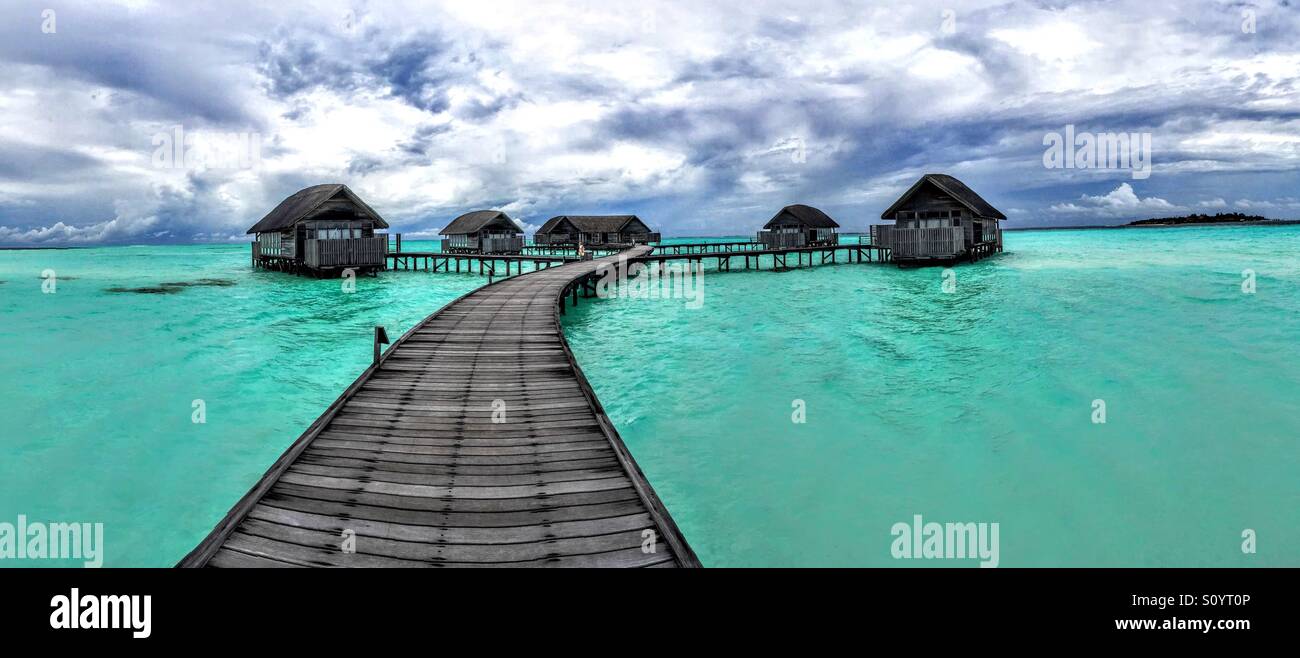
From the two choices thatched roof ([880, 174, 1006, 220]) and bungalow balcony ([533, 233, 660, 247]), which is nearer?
thatched roof ([880, 174, 1006, 220])

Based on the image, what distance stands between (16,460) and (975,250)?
47.9 metres

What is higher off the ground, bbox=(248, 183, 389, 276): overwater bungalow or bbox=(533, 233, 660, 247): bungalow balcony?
bbox=(533, 233, 660, 247): bungalow balcony

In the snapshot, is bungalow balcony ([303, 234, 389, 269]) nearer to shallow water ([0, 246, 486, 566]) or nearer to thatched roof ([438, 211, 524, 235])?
shallow water ([0, 246, 486, 566])

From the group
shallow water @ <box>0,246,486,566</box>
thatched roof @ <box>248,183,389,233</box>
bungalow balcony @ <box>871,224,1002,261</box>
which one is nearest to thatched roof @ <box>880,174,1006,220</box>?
bungalow balcony @ <box>871,224,1002,261</box>

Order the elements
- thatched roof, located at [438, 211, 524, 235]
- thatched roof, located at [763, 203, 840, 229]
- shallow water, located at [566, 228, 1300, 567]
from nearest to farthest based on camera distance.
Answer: shallow water, located at [566, 228, 1300, 567]
thatched roof, located at [438, 211, 524, 235]
thatched roof, located at [763, 203, 840, 229]

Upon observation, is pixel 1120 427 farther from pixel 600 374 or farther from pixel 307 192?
pixel 307 192

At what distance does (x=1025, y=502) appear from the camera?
8.17 m

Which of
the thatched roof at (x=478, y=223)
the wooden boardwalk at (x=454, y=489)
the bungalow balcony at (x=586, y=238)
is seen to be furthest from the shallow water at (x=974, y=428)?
the bungalow balcony at (x=586, y=238)

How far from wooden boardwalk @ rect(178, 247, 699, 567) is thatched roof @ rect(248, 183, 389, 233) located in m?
31.1

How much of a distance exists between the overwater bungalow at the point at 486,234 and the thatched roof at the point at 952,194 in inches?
1383

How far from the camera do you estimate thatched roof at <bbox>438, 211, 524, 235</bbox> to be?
184 ft

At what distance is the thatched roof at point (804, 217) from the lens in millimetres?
59594
